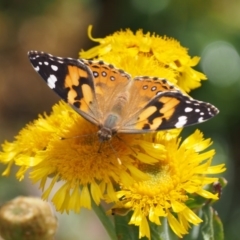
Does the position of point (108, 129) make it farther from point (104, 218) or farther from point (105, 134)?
point (104, 218)

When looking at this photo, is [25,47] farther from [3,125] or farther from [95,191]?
[95,191]

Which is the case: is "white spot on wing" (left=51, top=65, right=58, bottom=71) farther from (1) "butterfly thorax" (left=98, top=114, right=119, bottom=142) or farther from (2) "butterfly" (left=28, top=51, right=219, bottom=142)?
(1) "butterfly thorax" (left=98, top=114, right=119, bottom=142)

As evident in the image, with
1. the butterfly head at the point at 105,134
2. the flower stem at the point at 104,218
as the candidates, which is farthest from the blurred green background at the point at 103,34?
the butterfly head at the point at 105,134

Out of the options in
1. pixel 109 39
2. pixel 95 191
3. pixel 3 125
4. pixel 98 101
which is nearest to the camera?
pixel 95 191

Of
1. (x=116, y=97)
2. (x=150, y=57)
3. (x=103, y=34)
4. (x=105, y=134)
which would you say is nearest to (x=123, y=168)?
(x=105, y=134)

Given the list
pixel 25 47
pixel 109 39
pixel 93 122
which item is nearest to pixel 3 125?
pixel 25 47

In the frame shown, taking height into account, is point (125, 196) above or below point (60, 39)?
below
